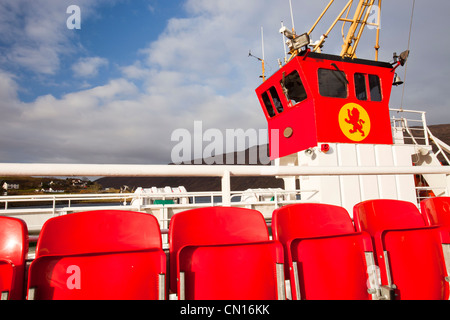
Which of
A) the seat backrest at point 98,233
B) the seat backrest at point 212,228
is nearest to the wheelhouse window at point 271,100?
the seat backrest at point 212,228

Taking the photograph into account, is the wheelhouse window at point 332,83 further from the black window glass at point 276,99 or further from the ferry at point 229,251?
the ferry at point 229,251

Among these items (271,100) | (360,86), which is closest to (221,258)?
(360,86)

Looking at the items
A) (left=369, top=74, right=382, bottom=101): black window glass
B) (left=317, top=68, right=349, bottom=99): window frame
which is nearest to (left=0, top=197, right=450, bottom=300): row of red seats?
(left=317, top=68, right=349, bottom=99): window frame

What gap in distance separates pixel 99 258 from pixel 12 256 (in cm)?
38

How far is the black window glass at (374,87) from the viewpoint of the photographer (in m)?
6.59

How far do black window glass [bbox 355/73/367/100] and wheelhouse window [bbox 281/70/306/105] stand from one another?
4.05ft

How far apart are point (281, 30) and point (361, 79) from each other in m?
2.35

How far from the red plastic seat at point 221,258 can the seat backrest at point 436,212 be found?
1522mm

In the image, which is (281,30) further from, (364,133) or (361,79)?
(364,133)

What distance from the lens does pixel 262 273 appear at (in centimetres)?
146

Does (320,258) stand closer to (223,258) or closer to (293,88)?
(223,258)

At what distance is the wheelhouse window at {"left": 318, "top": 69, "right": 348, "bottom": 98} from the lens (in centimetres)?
630

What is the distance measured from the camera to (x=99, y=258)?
4.20 feet
